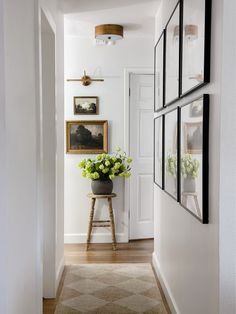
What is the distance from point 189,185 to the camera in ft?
7.41

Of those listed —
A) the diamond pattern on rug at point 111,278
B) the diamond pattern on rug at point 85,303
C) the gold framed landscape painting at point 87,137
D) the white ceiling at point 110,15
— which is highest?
the white ceiling at point 110,15

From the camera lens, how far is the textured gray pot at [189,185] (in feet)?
7.07

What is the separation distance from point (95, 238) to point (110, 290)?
1.65 m

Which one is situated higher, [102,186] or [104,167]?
[104,167]

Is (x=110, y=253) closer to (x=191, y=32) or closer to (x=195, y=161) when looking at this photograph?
(x=195, y=161)

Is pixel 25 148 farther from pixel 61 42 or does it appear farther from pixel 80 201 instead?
pixel 80 201

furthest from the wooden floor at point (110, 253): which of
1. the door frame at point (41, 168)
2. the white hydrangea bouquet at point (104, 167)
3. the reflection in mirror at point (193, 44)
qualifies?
the reflection in mirror at point (193, 44)

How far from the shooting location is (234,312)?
172 centimetres

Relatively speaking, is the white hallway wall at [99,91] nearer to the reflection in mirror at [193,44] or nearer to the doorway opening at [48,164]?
the doorway opening at [48,164]

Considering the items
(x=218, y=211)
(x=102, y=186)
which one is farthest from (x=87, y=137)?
(x=218, y=211)

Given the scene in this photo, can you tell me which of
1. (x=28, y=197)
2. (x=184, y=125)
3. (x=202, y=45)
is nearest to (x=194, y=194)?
(x=184, y=125)

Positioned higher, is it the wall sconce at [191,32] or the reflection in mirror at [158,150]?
the wall sconce at [191,32]

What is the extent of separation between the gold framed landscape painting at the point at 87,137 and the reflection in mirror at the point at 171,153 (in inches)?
80.4

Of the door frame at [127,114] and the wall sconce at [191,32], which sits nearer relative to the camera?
the wall sconce at [191,32]
